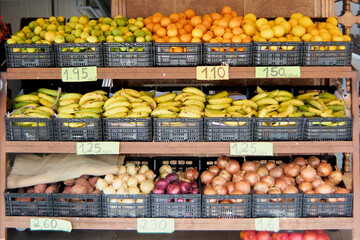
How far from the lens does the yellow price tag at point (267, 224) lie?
8.46 feet

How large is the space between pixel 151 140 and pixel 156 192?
1.26 ft

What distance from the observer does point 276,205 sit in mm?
2592

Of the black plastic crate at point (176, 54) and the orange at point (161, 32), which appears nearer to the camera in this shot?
the black plastic crate at point (176, 54)

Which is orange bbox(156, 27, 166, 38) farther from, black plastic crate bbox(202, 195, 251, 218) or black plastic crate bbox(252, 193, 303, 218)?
black plastic crate bbox(252, 193, 303, 218)

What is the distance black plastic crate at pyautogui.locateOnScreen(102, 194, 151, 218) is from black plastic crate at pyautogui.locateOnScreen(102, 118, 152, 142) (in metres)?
0.42

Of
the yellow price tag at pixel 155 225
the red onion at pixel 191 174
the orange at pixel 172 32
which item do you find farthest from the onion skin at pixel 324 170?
the orange at pixel 172 32

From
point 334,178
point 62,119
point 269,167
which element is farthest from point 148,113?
point 334,178

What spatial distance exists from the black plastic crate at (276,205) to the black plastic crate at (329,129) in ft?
1.47

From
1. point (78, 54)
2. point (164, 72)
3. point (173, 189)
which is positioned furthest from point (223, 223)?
point (78, 54)

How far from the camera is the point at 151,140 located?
8.60ft

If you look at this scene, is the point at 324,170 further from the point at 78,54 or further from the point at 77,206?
the point at 78,54

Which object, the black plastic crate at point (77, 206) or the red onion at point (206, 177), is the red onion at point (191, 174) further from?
the black plastic crate at point (77, 206)

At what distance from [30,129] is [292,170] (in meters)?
2.03

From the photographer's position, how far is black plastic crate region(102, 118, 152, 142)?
101 inches
